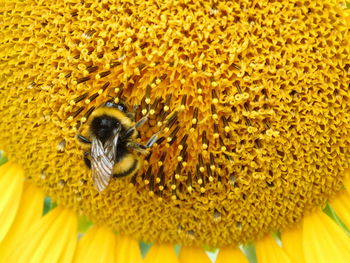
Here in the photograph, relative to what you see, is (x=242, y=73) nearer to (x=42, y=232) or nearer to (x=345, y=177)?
(x=345, y=177)

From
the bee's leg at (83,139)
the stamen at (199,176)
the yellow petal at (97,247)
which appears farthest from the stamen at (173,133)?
the yellow petal at (97,247)

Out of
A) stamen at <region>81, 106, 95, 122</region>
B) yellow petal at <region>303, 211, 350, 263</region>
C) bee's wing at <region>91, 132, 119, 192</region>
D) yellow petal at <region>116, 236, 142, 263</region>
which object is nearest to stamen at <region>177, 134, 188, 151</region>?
bee's wing at <region>91, 132, 119, 192</region>

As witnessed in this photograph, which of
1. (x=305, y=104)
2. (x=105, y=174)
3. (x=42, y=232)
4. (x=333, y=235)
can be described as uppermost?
(x=305, y=104)

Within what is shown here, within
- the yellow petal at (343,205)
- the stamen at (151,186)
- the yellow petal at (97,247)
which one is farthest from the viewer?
the yellow petal at (97,247)

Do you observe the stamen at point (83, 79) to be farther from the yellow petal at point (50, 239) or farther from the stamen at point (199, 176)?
the yellow petal at point (50, 239)

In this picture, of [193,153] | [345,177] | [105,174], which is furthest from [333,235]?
[105,174]

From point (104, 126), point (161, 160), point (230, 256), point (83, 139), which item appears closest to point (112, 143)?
point (104, 126)

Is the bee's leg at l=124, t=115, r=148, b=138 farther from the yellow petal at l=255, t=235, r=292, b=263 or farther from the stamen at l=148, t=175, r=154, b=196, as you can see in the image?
the yellow petal at l=255, t=235, r=292, b=263
